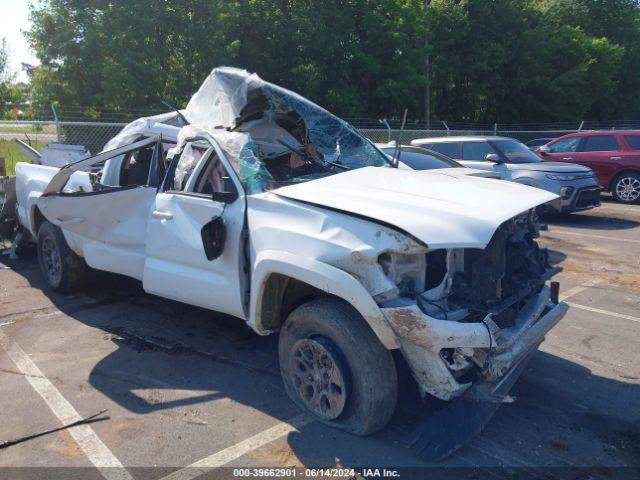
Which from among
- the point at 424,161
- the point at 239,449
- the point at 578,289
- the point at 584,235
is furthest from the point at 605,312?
the point at 584,235

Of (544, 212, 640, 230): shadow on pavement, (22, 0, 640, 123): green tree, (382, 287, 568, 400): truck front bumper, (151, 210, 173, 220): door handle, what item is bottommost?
(544, 212, 640, 230): shadow on pavement

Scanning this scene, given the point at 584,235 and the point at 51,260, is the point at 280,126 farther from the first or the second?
the point at 584,235

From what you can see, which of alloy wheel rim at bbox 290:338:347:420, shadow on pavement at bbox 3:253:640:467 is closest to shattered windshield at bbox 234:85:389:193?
alloy wheel rim at bbox 290:338:347:420

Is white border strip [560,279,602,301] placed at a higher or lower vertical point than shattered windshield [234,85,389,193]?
lower

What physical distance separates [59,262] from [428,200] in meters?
4.49

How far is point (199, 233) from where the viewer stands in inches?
170

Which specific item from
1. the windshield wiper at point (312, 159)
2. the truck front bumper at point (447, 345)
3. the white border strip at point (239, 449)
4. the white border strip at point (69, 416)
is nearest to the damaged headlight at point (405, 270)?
the truck front bumper at point (447, 345)

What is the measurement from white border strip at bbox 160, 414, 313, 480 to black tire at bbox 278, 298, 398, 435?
Answer: 0.20 m

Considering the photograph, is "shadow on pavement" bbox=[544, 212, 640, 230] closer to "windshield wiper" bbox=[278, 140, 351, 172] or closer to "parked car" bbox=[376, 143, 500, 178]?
"parked car" bbox=[376, 143, 500, 178]

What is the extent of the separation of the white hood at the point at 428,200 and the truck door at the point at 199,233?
50 centimetres

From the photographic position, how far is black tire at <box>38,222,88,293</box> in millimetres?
6309

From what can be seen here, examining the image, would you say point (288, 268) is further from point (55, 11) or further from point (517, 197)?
point (55, 11)

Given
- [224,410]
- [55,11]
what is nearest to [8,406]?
[224,410]

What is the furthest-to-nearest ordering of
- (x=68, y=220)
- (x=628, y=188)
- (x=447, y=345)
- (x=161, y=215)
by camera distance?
(x=628, y=188), (x=68, y=220), (x=161, y=215), (x=447, y=345)
